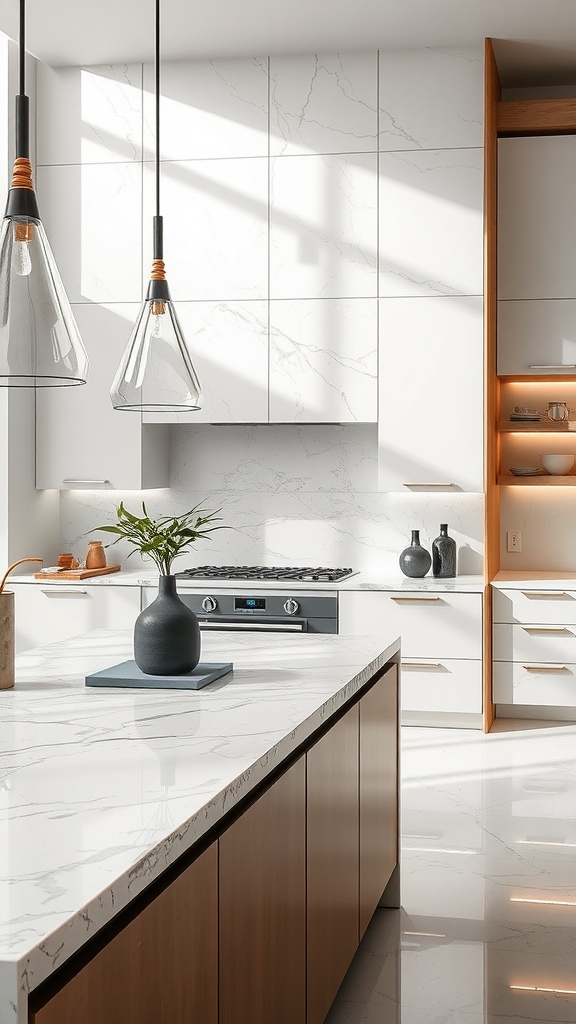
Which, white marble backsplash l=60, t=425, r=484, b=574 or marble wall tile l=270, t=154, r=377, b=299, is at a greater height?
marble wall tile l=270, t=154, r=377, b=299

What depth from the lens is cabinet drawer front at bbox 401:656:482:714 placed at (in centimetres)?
526

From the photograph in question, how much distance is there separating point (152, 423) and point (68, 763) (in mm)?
4031

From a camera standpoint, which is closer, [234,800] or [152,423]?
[234,800]

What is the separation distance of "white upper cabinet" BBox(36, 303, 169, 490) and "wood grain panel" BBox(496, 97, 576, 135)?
2118mm

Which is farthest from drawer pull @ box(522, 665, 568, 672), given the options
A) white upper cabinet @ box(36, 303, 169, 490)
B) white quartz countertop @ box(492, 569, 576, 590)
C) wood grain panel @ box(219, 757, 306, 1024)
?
wood grain panel @ box(219, 757, 306, 1024)

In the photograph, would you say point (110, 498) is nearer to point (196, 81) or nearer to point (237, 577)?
point (237, 577)

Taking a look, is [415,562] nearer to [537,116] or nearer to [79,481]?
[79,481]

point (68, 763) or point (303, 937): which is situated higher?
point (68, 763)

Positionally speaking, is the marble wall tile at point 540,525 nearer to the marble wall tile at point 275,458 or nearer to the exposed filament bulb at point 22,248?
the marble wall tile at point 275,458

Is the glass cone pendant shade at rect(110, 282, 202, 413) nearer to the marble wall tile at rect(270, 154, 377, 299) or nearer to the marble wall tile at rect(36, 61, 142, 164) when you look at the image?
the marble wall tile at rect(270, 154, 377, 299)

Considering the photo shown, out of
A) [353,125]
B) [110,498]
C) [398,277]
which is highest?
[353,125]

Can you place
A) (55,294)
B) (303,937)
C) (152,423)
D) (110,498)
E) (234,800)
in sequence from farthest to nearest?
(110,498) < (152,423) < (303,937) < (55,294) < (234,800)

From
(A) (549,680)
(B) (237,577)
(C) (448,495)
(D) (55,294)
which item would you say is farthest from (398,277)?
(D) (55,294)

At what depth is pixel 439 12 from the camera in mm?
4918
